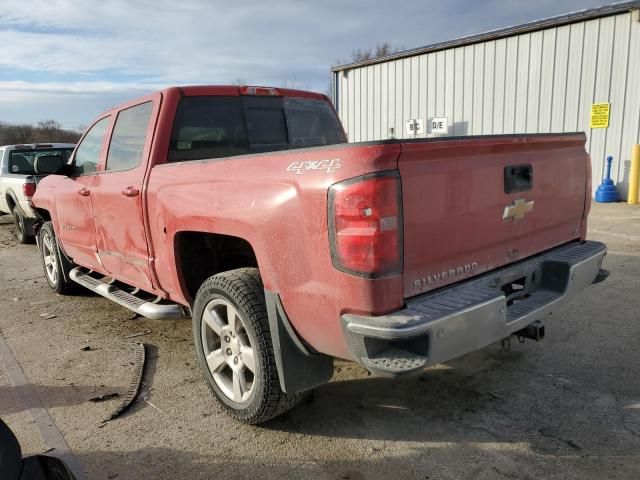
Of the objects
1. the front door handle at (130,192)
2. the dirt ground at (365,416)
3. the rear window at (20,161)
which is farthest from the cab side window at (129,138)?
the rear window at (20,161)

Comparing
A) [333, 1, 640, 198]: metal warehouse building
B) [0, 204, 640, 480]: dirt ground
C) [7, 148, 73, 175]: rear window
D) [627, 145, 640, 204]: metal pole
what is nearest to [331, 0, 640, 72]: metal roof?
[333, 1, 640, 198]: metal warehouse building

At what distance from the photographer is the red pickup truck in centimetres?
223

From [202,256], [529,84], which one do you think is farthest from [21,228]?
[529,84]

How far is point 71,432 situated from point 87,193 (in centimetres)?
226

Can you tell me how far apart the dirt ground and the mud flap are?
0.43 m

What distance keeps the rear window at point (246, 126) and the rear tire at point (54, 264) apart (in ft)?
9.30

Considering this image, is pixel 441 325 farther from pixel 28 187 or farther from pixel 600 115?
pixel 600 115

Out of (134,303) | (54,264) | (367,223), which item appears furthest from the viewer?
(54,264)

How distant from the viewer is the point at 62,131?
4631 centimetres

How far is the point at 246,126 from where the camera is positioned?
4.17 meters

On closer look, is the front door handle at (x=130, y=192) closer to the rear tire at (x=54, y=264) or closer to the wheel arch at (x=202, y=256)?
the wheel arch at (x=202, y=256)

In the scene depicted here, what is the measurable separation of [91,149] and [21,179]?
5.46 m

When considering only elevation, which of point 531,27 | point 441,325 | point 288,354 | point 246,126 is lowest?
point 288,354

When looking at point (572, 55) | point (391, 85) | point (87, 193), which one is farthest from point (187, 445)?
point (391, 85)
